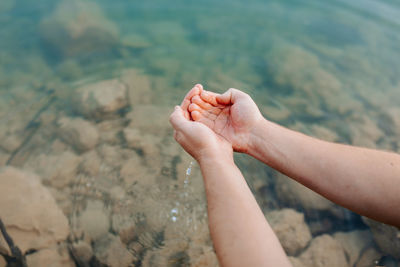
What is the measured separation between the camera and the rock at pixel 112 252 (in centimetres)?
235

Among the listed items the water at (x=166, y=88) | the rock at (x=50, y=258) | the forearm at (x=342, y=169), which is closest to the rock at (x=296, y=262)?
the water at (x=166, y=88)

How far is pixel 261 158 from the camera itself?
7.50 feet

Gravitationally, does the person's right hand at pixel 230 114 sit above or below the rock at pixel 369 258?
above

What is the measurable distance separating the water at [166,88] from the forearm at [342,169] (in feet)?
2.80

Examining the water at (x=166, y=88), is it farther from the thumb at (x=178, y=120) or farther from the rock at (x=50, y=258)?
the thumb at (x=178, y=120)

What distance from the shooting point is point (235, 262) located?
1.42 meters

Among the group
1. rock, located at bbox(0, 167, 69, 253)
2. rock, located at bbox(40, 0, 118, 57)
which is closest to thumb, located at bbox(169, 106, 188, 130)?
rock, located at bbox(0, 167, 69, 253)

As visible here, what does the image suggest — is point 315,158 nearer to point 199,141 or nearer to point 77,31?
point 199,141

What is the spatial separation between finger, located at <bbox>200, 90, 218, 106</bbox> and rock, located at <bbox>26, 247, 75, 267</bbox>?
1.80 metres

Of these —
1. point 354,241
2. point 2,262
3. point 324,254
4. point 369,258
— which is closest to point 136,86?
point 2,262

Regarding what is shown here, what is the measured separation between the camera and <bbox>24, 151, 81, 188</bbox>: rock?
2922 millimetres

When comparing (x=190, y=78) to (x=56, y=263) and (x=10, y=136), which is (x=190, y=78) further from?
(x=56, y=263)

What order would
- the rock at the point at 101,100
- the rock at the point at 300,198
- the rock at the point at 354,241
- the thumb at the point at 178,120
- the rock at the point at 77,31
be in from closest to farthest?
the thumb at the point at 178,120 < the rock at the point at 354,241 < the rock at the point at 300,198 < the rock at the point at 101,100 < the rock at the point at 77,31

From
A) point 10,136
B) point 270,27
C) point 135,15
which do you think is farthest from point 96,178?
point 270,27
